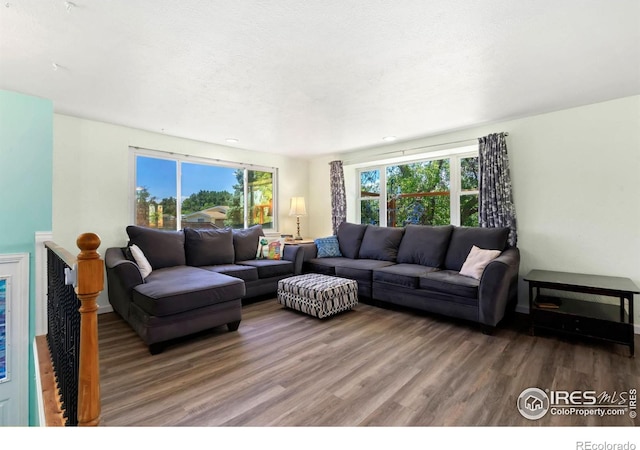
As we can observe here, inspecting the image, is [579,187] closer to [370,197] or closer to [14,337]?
[370,197]

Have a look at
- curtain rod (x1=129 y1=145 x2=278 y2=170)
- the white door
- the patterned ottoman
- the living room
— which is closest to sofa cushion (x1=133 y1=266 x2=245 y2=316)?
the patterned ottoman

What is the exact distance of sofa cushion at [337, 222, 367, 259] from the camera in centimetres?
453

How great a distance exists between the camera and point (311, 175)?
5.90 metres

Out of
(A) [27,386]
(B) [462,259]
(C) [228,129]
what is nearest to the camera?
(A) [27,386]

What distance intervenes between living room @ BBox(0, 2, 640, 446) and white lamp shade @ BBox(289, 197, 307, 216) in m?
1.38

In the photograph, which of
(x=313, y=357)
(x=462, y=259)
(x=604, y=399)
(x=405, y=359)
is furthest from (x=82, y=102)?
(x=604, y=399)

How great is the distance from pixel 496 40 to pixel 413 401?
2.36m

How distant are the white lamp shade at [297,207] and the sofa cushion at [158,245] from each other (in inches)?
81.4

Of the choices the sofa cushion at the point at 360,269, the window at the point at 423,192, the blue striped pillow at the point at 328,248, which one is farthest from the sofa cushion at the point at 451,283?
the blue striped pillow at the point at 328,248

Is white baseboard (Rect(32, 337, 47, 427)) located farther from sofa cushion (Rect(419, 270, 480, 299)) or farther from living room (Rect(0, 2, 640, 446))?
sofa cushion (Rect(419, 270, 480, 299))
